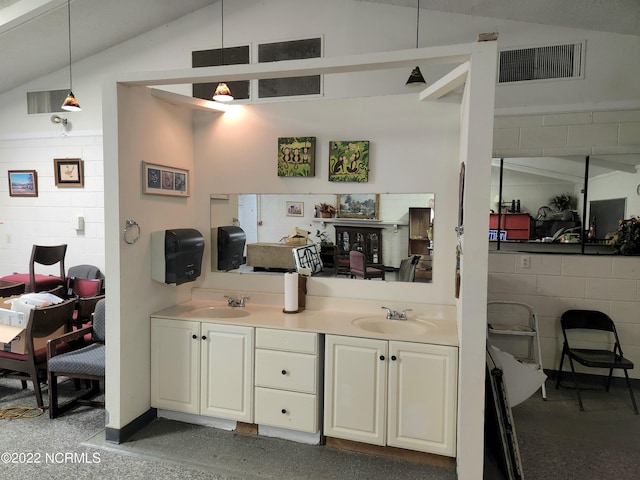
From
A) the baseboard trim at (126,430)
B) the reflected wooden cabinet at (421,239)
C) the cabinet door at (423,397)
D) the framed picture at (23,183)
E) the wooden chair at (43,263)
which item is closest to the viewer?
the cabinet door at (423,397)

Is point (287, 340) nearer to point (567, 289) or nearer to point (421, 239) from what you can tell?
point (421, 239)

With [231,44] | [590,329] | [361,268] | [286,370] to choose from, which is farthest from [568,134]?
[231,44]

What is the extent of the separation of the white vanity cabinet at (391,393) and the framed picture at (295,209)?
105cm

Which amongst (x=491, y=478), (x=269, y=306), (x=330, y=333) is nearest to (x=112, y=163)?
(x=269, y=306)

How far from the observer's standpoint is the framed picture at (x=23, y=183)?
5293mm

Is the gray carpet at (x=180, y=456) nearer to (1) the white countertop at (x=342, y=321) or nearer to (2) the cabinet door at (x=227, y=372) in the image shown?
(2) the cabinet door at (x=227, y=372)

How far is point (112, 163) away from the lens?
2.57 m

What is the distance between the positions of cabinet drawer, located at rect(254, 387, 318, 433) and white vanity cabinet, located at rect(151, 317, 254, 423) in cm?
8

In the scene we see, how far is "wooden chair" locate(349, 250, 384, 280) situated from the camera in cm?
299

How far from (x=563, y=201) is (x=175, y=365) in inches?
139

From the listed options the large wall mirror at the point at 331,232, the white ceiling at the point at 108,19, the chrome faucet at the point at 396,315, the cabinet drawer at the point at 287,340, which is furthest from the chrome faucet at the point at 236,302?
the white ceiling at the point at 108,19

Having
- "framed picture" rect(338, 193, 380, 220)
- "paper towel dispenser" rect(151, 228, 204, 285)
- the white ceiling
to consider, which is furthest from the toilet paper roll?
the white ceiling

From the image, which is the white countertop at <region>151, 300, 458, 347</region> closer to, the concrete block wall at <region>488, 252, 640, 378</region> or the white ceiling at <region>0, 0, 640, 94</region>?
the concrete block wall at <region>488, 252, 640, 378</region>

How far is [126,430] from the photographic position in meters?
2.69
